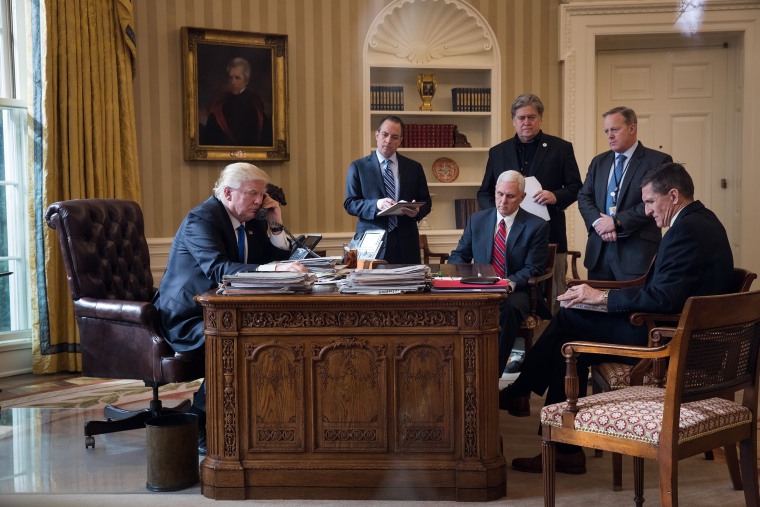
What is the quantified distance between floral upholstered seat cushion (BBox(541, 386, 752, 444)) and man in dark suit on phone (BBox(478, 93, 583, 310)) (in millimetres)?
2379

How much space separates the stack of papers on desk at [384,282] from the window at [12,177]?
3.33 m

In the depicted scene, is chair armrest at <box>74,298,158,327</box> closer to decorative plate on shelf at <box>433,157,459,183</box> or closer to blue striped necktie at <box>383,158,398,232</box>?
blue striped necktie at <box>383,158,398,232</box>

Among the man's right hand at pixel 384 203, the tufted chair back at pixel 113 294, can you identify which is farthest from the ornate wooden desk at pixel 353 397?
the man's right hand at pixel 384 203

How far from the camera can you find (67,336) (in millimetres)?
5645

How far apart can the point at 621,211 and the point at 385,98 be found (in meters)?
2.64

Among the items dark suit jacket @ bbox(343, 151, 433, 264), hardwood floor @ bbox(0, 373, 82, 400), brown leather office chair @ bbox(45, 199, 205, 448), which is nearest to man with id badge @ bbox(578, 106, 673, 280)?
dark suit jacket @ bbox(343, 151, 433, 264)

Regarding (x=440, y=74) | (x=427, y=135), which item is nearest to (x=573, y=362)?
(x=427, y=135)

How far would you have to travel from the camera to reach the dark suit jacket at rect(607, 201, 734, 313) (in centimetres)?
315

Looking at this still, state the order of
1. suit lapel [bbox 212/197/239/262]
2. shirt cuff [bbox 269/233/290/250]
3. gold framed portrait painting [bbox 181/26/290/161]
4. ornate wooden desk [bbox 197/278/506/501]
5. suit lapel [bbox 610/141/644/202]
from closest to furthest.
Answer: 1. ornate wooden desk [bbox 197/278/506/501]
2. suit lapel [bbox 212/197/239/262]
3. shirt cuff [bbox 269/233/290/250]
4. suit lapel [bbox 610/141/644/202]
5. gold framed portrait painting [bbox 181/26/290/161]

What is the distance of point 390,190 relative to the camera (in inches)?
201

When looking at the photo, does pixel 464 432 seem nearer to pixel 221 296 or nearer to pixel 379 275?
pixel 379 275

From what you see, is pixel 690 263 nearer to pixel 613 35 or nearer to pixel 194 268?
pixel 194 268

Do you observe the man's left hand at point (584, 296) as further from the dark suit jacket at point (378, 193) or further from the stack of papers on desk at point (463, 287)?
the dark suit jacket at point (378, 193)

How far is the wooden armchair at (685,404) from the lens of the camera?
8.16 feet
